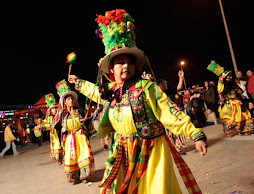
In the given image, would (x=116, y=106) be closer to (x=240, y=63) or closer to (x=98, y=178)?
(x=98, y=178)

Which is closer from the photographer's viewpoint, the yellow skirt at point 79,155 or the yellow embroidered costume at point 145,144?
the yellow embroidered costume at point 145,144

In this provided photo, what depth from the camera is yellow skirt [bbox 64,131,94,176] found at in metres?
4.81

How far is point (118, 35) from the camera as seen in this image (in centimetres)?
255

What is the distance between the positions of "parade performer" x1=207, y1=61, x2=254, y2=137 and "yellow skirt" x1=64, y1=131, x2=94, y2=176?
173 inches

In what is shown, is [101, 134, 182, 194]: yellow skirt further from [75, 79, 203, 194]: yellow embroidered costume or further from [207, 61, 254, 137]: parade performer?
[207, 61, 254, 137]: parade performer

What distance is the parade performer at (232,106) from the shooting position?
6.87m

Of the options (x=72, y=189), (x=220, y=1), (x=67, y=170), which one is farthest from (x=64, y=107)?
(x=220, y=1)

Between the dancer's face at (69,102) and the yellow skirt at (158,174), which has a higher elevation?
the dancer's face at (69,102)

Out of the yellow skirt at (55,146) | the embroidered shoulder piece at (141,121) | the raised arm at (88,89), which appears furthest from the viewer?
the yellow skirt at (55,146)

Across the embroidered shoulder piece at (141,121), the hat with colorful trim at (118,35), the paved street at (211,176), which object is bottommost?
the paved street at (211,176)

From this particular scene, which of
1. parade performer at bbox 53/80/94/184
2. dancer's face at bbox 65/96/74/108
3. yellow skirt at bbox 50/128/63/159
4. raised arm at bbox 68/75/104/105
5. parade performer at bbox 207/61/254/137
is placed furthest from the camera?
yellow skirt at bbox 50/128/63/159

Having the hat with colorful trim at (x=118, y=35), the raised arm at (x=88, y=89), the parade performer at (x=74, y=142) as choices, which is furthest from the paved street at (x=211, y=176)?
the hat with colorful trim at (x=118, y=35)

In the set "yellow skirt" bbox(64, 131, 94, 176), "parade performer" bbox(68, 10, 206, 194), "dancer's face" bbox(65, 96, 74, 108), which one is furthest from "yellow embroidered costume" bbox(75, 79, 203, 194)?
"dancer's face" bbox(65, 96, 74, 108)

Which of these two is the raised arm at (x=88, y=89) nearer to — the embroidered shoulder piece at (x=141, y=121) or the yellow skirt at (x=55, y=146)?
the embroidered shoulder piece at (x=141, y=121)
